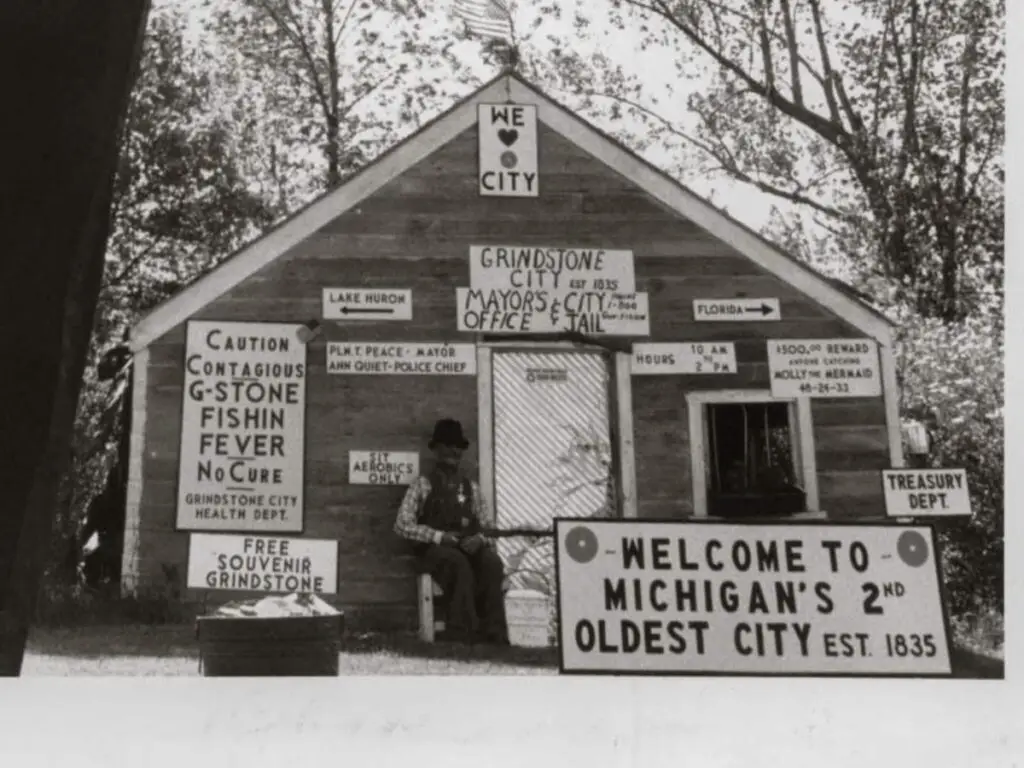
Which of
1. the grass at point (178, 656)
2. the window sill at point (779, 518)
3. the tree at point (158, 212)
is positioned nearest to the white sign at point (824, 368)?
the window sill at point (779, 518)

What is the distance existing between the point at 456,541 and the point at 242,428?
130 cm

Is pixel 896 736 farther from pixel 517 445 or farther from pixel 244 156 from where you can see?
pixel 244 156

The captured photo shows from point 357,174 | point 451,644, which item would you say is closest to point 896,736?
point 451,644

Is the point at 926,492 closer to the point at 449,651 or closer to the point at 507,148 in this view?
the point at 449,651

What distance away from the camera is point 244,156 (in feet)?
20.4

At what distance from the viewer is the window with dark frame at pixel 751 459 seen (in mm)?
5809

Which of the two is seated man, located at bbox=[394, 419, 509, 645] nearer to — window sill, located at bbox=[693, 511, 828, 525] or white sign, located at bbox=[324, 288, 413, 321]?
white sign, located at bbox=[324, 288, 413, 321]

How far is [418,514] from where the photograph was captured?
577 cm

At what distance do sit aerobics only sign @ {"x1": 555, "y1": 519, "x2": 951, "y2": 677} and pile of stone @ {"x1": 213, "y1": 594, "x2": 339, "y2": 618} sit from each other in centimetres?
117

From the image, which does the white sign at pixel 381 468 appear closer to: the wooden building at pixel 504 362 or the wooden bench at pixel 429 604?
the wooden building at pixel 504 362

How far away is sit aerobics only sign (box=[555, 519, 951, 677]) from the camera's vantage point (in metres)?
5.09

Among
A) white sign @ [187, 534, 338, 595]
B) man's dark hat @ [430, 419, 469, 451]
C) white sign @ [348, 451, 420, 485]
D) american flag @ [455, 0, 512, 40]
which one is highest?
american flag @ [455, 0, 512, 40]

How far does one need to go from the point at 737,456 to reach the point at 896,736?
1677 millimetres

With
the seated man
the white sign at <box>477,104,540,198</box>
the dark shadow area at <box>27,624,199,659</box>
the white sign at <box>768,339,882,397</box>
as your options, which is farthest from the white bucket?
the white sign at <box>477,104,540,198</box>
